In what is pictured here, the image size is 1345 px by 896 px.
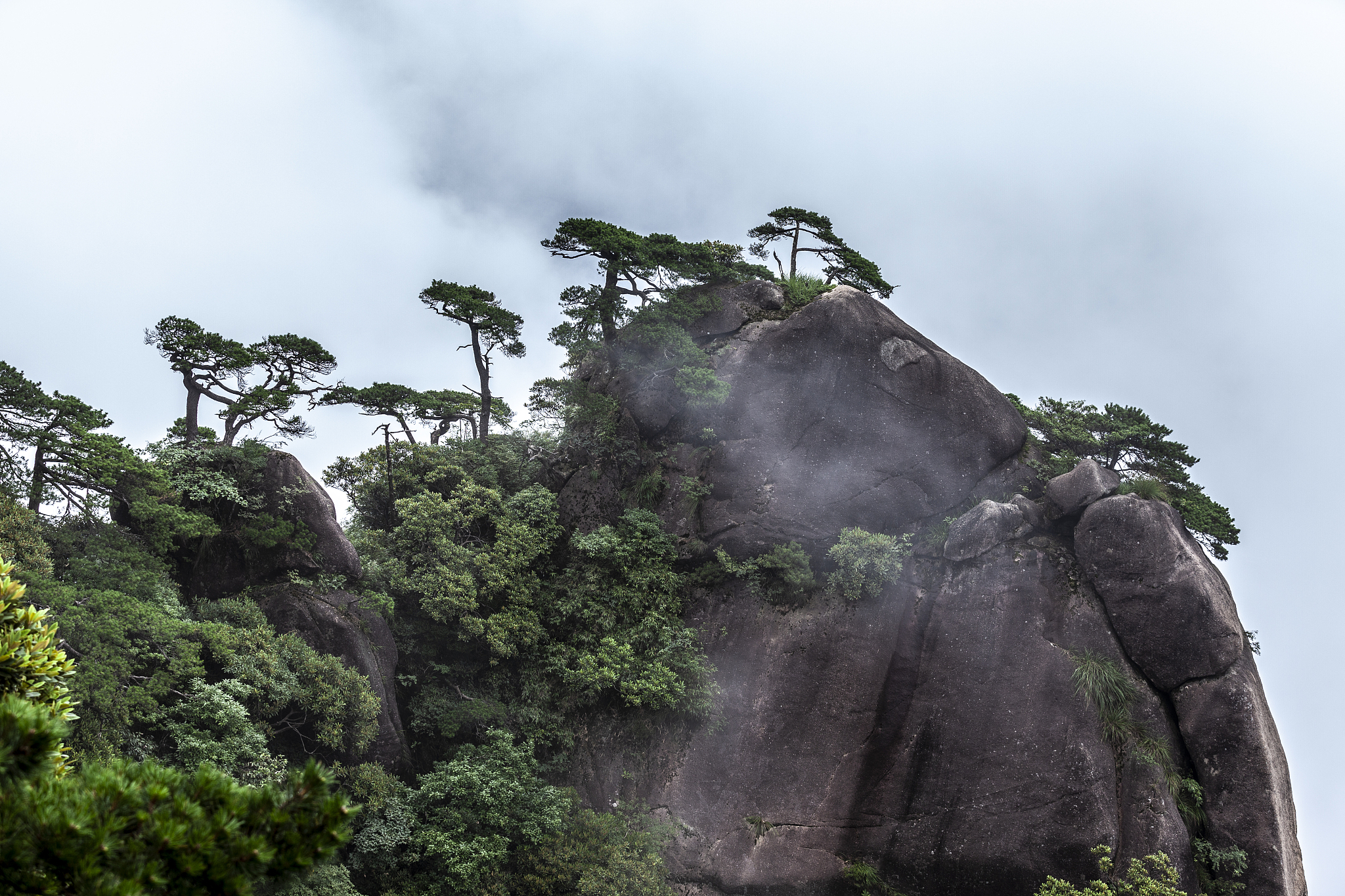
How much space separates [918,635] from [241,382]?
61.5 feet

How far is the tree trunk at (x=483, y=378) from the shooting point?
22984mm

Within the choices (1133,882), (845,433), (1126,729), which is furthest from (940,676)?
(845,433)

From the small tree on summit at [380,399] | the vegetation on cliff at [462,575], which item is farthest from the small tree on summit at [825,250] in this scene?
the small tree on summit at [380,399]

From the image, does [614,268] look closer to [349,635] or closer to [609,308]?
[609,308]

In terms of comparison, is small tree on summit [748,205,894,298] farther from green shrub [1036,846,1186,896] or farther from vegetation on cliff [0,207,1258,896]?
green shrub [1036,846,1186,896]

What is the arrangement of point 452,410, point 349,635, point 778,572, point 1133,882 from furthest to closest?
point 452,410, point 778,572, point 349,635, point 1133,882

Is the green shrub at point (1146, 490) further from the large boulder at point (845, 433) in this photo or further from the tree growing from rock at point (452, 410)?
the tree growing from rock at point (452, 410)

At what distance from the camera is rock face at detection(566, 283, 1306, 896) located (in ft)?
49.4

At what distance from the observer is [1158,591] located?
52.2ft

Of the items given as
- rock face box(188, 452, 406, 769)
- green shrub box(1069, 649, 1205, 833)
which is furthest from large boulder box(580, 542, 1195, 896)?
rock face box(188, 452, 406, 769)

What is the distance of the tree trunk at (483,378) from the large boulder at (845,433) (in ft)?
25.5

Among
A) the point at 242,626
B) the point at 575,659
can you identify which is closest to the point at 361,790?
the point at 242,626

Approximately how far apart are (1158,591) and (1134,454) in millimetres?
5188

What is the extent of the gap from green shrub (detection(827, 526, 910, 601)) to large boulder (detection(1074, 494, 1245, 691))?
168 inches
